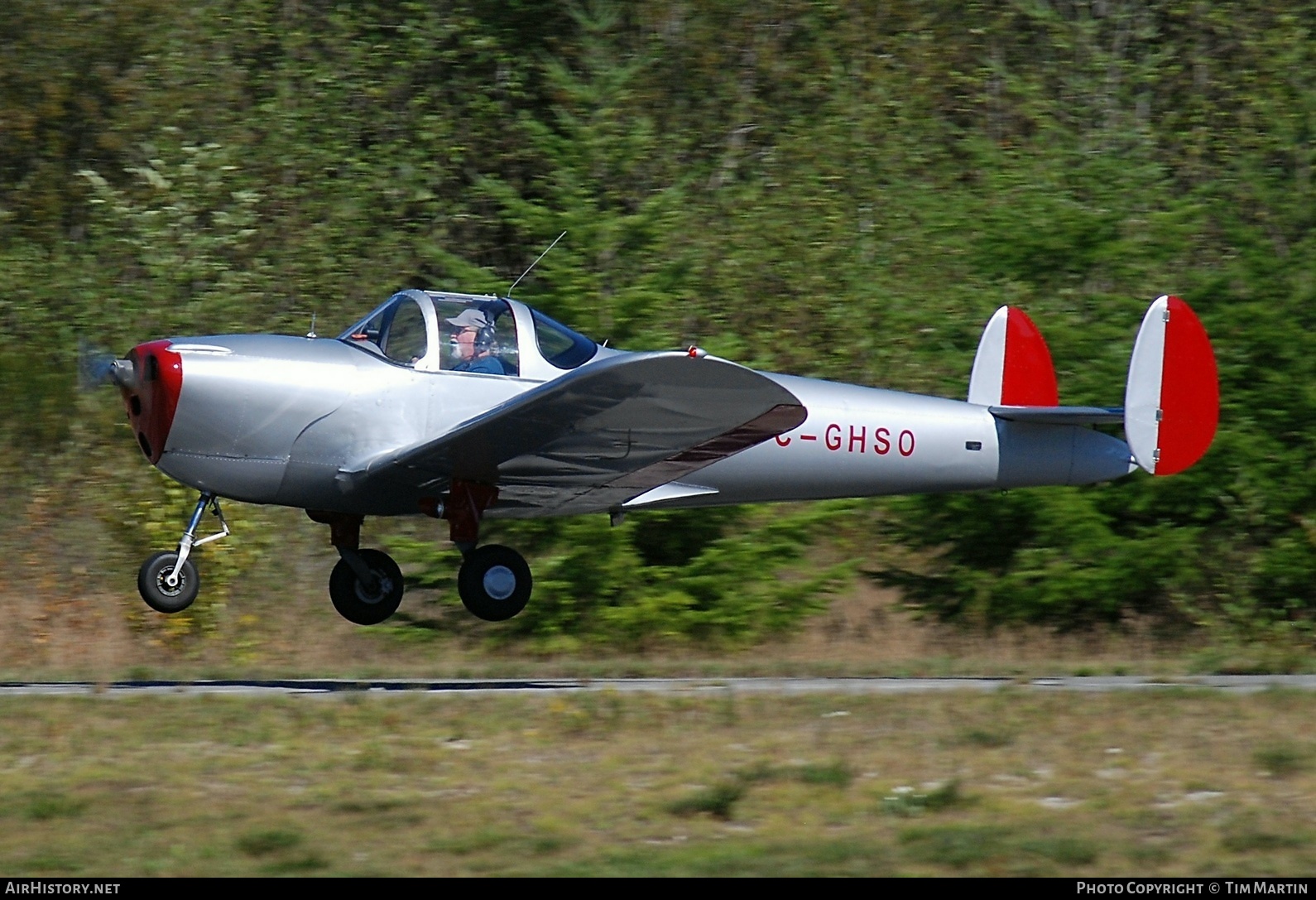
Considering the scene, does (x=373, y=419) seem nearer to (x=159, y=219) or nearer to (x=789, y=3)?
(x=159, y=219)

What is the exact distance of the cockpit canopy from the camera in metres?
10.0

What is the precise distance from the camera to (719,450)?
10.5m

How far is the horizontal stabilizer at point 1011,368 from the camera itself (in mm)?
11867

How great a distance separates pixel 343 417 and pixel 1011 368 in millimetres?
5143

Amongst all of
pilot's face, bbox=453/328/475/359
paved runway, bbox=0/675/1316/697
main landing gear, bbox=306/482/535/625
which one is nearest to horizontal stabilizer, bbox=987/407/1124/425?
paved runway, bbox=0/675/1316/697

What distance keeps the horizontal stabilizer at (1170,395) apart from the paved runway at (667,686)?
1629mm

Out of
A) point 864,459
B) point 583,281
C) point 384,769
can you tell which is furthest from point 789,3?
point 384,769

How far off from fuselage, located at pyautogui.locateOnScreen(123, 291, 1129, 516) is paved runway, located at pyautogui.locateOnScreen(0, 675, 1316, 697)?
122cm

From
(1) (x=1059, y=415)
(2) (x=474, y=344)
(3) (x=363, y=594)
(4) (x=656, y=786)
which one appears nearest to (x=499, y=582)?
(3) (x=363, y=594)

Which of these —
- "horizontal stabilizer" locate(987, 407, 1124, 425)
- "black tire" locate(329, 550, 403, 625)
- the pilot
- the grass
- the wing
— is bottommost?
the grass

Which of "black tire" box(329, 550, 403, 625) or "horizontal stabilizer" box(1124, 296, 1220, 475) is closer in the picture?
"black tire" box(329, 550, 403, 625)

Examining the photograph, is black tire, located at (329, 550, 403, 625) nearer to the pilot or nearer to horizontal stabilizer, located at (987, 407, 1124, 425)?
the pilot

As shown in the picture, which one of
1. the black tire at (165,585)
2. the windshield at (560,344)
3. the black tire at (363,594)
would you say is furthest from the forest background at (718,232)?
the black tire at (165,585)

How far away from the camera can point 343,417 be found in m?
9.87
